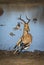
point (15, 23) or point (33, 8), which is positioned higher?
point (33, 8)

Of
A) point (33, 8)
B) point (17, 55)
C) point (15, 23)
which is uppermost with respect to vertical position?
point (33, 8)

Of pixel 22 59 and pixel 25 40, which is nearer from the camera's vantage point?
pixel 22 59

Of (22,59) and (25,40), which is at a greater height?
(25,40)

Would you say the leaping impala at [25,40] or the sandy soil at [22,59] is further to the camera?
the leaping impala at [25,40]

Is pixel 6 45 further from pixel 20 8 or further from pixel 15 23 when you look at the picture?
pixel 20 8

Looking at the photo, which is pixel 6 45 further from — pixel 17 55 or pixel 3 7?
pixel 3 7

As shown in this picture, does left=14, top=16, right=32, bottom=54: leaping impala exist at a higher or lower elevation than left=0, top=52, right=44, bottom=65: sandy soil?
higher

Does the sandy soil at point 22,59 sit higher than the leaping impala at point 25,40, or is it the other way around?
the leaping impala at point 25,40

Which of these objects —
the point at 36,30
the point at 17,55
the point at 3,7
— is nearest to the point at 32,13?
the point at 36,30

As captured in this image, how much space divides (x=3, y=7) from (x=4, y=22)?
0.54ft

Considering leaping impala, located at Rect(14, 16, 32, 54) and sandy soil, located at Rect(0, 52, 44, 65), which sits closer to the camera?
sandy soil, located at Rect(0, 52, 44, 65)

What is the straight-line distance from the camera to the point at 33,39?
2223mm

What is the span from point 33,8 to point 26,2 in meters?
0.10

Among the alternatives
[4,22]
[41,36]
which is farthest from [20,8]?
[41,36]
